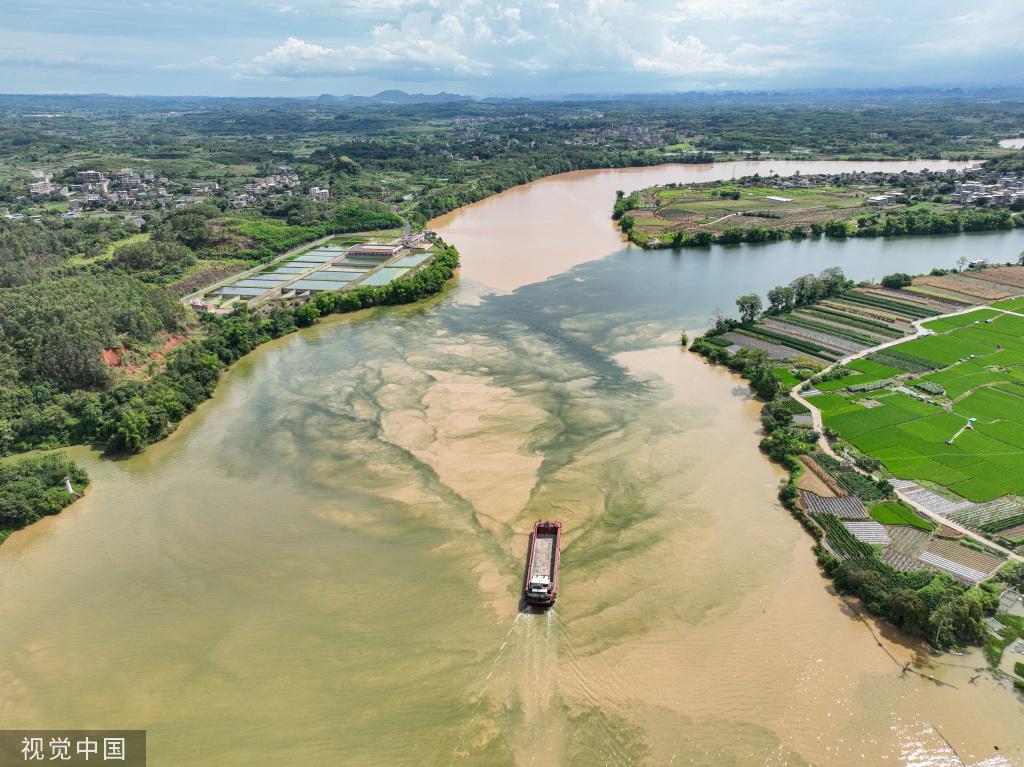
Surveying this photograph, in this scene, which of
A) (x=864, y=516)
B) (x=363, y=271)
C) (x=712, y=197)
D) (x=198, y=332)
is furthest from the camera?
(x=712, y=197)

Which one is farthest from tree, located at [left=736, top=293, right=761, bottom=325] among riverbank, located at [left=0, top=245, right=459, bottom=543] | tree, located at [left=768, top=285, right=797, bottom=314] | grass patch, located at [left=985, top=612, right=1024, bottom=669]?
grass patch, located at [left=985, top=612, right=1024, bottom=669]

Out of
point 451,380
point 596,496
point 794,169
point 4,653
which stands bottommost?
point 4,653

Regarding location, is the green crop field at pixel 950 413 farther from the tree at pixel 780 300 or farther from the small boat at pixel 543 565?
the small boat at pixel 543 565

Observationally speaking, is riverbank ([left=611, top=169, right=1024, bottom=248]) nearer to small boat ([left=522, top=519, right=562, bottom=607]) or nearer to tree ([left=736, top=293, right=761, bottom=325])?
tree ([left=736, top=293, right=761, bottom=325])

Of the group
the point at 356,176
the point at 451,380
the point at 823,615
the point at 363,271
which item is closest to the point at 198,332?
Result: the point at 363,271

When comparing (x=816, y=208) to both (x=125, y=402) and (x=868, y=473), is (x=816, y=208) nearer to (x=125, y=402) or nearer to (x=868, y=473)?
(x=868, y=473)

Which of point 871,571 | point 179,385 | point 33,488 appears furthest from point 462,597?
point 179,385

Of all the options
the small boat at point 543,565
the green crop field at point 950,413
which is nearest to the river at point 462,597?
the small boat at point 543,565

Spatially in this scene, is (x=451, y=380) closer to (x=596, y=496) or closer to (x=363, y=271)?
(x=596, y=496)
